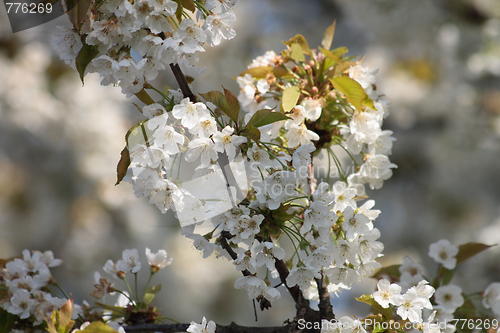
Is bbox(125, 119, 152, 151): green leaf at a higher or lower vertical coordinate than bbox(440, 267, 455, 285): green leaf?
higher

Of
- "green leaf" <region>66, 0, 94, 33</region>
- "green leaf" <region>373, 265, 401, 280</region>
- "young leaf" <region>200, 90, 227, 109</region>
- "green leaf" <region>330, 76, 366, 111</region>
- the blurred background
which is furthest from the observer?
the blurred background

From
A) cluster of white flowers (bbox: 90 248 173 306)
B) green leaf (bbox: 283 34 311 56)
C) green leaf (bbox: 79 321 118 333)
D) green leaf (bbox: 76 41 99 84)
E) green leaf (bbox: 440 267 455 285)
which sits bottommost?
green leaf (bbox: 79 321 118 333)

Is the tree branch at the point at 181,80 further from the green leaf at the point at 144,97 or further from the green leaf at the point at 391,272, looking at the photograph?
the green leaf at the point at 391,272

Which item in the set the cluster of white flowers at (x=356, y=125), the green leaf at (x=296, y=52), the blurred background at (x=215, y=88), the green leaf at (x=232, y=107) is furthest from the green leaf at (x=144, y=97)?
the blurred background at (x=215, y=88)

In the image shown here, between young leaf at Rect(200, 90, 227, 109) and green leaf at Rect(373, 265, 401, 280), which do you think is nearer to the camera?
young leaf at Rect(200, 90, 227, 109)

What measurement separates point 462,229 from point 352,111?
2.68 meters

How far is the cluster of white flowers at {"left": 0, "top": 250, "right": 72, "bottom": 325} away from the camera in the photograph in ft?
3.25

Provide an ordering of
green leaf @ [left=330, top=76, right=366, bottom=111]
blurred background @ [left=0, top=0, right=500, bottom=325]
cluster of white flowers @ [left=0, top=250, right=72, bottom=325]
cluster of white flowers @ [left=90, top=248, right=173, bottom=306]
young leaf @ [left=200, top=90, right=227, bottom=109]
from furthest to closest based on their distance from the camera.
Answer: blurred background @ [left=0, top=0, right=500, bottom=325] < cluster of white flowers @ [left=90, top=248, right=173, bottom=306] < cluster of white flowers @ [left=0, top=250, right=72, bottom=325] < green leaf @ [left=330, top=76, right=366, bottom=111] < young leaf @ [left=200, top=90, right=227, bottom=109]

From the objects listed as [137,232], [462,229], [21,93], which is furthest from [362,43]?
[21,93]

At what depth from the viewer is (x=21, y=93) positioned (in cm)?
280

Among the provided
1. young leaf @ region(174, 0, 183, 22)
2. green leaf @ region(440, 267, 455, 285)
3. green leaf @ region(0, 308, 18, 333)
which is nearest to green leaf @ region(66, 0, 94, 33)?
young leaf @ region(174, 0, 183, 22)

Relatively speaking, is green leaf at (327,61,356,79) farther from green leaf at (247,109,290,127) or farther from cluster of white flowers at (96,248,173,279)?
cluster of white flowers at (96,248,173,279)

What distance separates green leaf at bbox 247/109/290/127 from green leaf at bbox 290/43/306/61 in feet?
1.05

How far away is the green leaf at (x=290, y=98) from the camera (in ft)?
2.93
